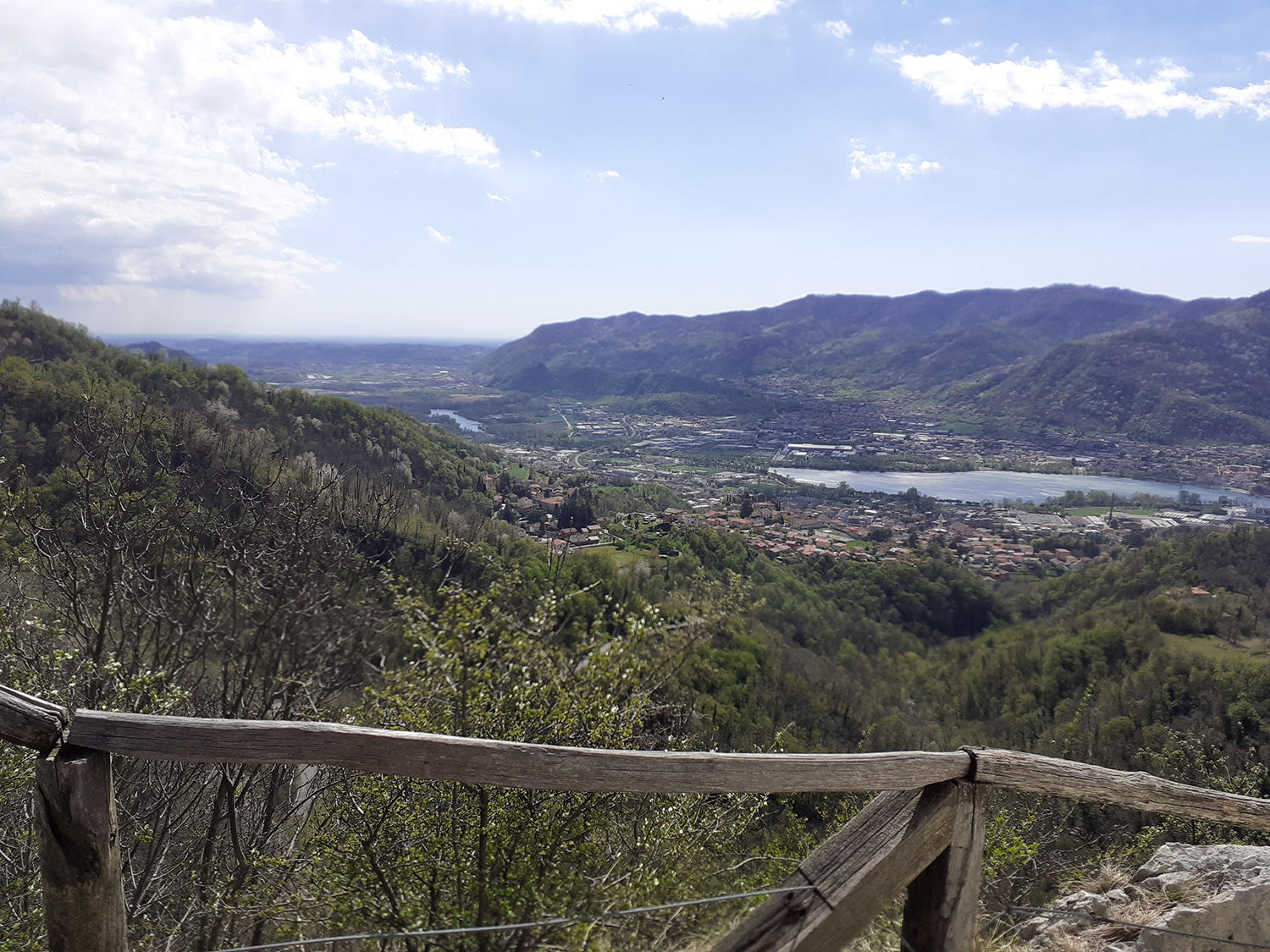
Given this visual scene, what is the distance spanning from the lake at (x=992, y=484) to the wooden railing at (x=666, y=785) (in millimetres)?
72904

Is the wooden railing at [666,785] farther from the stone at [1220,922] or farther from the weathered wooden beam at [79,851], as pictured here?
the stone at [1220,922]

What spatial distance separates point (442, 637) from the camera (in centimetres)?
521

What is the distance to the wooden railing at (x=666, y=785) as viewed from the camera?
119 cm

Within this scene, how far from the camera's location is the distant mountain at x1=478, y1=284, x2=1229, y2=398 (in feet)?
478

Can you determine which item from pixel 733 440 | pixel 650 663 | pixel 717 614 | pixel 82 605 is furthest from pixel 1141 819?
pixel 733 440

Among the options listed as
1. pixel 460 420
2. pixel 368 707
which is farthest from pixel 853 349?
pixel 368 707

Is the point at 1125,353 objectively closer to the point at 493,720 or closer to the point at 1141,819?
the point at 1141,819

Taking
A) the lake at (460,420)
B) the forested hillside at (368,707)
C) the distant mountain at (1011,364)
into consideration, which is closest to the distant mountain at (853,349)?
the distant mountain at (1011,364)

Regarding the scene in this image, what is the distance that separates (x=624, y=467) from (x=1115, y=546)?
→ 45.4m

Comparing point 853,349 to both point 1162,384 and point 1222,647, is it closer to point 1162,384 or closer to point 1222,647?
point 1162,384

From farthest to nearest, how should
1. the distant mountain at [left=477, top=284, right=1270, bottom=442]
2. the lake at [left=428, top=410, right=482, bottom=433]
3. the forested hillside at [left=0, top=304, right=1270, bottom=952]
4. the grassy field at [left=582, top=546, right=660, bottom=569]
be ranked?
the lake at [left=428, top=410, right=482, bottom=433]
the distant mountain at [left=477, top=284, right=1270, bottom=442]
the grassy field at [left=582, top=546, right=660, bottom=569]
the forested hillside at [left=0, top=304, right=1270, bottom=952]

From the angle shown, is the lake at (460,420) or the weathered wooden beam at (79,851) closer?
the weathered wooden beam at (79,851)

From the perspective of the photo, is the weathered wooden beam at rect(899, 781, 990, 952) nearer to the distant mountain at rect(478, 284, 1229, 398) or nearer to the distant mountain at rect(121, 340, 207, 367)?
the distant mountain at rect(121, 340, 207, 367)

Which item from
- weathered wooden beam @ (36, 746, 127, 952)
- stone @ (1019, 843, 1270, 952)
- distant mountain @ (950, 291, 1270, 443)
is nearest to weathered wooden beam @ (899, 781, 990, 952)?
stone @ (1019, 843, 1270, 952)
